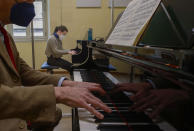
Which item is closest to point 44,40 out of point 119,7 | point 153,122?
point 119,7

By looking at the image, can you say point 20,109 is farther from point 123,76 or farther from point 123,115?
point 123,76

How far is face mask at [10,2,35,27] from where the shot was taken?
48.3 inches

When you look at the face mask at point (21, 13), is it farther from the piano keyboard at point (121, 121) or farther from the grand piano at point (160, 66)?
the piano keyboard at point (121, 121)

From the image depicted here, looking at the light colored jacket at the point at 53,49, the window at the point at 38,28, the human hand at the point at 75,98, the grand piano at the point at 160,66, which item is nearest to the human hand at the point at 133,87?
the grand piano at the point at 160,66

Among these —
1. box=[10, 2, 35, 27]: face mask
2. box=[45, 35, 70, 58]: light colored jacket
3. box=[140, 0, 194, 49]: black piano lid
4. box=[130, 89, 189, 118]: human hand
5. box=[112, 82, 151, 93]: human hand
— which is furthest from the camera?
box=[45, 35, 70, 58]: light colored jacket

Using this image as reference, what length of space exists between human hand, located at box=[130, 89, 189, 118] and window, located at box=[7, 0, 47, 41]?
205 inches

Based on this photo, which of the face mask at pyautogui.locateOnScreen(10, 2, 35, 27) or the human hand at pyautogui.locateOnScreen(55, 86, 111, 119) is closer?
the human hand at pyautogui.locateOnScreen(55, 86, 111, 119)

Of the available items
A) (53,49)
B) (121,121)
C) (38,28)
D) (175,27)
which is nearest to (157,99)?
(121,121)

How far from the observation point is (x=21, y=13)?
1.28m

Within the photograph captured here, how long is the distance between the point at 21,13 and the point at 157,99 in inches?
42.5

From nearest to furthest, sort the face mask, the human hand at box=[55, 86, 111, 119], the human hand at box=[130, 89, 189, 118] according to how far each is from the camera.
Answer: the human hand at box=[130, 89, 189, 118] → the human hand at box=[55, 86, 111, 119] → the face mask

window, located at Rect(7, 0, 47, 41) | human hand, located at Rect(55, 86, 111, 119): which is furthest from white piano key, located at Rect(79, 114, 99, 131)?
window, located at Rect(7, 0, 47, 41)

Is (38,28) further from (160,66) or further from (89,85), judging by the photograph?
(160,66)

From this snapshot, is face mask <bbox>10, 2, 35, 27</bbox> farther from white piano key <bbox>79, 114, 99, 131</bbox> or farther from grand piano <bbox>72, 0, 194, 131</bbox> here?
white piano key <bbox>79, 114, 99, 131</bbox>
